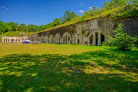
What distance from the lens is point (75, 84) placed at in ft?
6.82

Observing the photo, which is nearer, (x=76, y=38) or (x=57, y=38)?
(x=76, y=38)

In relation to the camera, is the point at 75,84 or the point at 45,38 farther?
the point at 45,38

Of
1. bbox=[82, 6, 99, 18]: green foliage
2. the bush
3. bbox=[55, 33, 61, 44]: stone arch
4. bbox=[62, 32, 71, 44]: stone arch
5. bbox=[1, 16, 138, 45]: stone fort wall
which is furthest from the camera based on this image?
bbox=[55, 33, 61, 44]: stone arch

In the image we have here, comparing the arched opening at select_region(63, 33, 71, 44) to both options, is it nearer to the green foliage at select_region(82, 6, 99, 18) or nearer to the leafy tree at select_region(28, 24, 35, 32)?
the green foliage at select_region(82, 6, 99, 18)

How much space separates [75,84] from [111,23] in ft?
38.7

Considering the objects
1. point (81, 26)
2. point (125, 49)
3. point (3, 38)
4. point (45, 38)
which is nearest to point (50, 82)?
point (125, 49)

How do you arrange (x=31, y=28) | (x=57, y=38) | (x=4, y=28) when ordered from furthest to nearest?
(x=31, y=28)
(x=4, y=28)
(x=57, y=38)

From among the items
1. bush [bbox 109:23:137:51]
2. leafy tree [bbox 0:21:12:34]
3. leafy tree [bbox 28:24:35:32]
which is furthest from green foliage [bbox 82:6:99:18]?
leafy tree [bbox 0:21:12:34]

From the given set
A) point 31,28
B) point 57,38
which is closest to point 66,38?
point 57,38

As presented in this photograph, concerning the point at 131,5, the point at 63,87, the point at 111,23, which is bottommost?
the point at 63,87

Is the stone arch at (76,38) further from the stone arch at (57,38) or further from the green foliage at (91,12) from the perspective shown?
the stone arch at (57,38)

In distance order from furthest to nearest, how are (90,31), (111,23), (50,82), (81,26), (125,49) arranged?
(81,26), (90,31), (111,23), (125,49), (50,82)

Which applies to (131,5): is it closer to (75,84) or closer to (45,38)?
(75,84)

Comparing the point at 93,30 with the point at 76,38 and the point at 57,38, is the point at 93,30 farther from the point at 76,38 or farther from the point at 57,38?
the point at 57,38
